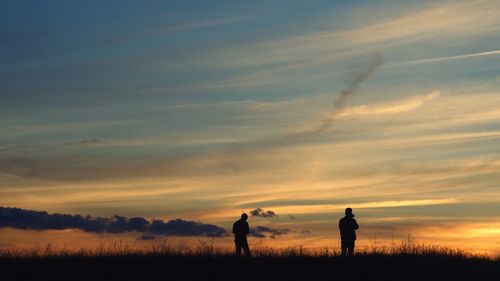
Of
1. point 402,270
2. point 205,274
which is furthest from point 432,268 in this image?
point 205,274

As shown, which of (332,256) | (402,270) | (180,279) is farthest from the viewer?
(332,256)

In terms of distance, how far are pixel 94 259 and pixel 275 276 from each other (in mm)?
7065

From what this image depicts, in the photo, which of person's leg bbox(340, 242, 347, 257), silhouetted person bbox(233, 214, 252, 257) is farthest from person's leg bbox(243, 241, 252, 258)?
person's leg bbox(340, 242, 347, 257)

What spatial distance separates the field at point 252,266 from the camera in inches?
1144

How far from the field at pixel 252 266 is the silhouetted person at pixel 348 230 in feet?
1.48

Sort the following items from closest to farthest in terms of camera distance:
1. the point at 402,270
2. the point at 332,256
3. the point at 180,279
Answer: the point at 180,279 < the point at 402,270 < the point at 332,256

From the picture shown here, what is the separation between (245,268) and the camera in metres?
30.3

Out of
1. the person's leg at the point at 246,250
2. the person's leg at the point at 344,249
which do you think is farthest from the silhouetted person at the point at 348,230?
the person's leg at the point at 246,250

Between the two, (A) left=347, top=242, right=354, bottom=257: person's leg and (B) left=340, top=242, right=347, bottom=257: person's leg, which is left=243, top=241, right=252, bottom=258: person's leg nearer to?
(B) left=340, top=242, right=347, bottom=257: person's leg

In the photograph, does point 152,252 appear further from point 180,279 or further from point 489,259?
point 489,259

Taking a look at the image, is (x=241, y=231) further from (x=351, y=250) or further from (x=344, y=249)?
(x=351, y=250)

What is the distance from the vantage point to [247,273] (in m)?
29.4

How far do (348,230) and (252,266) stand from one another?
154 inches

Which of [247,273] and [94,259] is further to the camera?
[94,259]
